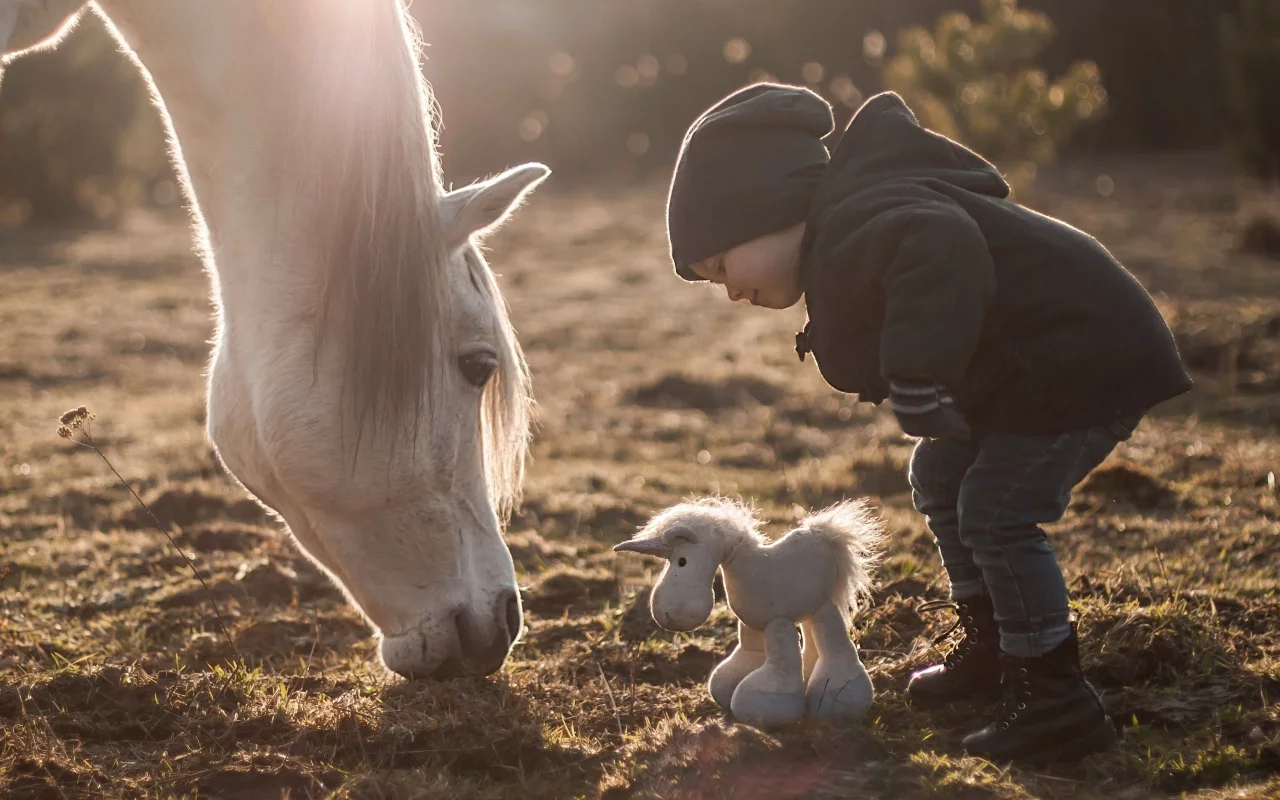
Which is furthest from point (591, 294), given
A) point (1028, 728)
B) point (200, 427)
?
point (1028, 728)

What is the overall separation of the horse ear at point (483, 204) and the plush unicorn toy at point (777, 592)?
77 cm

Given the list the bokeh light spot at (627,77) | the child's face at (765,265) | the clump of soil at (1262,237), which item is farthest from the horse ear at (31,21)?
the clump of soil at (1262,237)

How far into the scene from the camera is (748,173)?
2.64 meters

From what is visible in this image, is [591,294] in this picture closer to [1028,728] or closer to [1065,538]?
[1065,538]

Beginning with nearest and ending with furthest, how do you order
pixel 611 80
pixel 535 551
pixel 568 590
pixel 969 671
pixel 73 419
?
pixel 969 671 → pixel 73 419 → pixel 568 590 → pixel 535 551 → pixel 611 80

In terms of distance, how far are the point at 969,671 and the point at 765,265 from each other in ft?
3.66

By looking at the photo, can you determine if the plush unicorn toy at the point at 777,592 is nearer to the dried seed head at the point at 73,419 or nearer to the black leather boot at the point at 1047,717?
the black leather boot at the point at 1047,717

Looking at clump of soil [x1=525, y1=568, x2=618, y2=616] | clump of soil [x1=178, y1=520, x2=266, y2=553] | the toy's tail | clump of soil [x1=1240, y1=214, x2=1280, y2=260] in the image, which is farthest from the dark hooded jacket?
clump of soil [x1=1240, y1=214, x2=1280, y2=260]

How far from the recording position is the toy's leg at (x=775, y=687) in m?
2.68

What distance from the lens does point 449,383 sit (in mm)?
2730

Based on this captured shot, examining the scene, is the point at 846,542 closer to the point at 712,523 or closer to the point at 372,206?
the point at 712,523

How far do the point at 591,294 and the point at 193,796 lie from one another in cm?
1065

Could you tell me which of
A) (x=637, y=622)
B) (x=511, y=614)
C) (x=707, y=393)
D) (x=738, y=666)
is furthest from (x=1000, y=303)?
(x=707, y=393)

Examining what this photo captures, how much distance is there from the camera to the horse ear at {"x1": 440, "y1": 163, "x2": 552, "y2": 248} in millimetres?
2633
